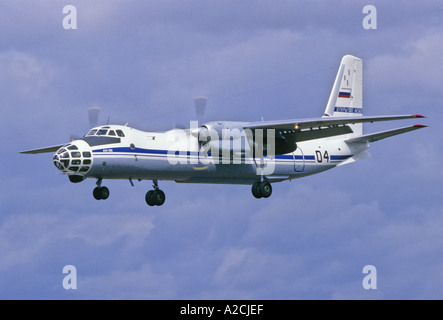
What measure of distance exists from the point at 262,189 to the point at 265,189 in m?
0.12

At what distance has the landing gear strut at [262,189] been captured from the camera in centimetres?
3300

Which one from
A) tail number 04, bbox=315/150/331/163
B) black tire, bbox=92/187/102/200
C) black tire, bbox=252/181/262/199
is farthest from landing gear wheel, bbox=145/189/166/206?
tail number 04, bbox=315/150/331/163

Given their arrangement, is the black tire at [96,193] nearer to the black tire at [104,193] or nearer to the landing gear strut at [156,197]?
the black tire at [104,193]

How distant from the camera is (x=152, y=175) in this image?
30578mm

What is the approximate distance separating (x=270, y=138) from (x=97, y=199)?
6959 millimetres

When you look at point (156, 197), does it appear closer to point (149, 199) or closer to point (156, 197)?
point (156, 197)

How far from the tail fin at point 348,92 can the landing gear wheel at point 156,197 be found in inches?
343

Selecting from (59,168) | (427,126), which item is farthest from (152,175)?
(427,126)

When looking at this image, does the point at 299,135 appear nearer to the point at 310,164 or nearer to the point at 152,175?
the point at 310,164

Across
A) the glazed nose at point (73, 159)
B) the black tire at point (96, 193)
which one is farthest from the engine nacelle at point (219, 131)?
the glazed nose at point (73, 159)

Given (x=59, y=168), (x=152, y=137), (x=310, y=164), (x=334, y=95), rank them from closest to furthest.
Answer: (x=59, y=168) < (x=152, y=137) < (x=310, y=164) < (x=334, y=95)

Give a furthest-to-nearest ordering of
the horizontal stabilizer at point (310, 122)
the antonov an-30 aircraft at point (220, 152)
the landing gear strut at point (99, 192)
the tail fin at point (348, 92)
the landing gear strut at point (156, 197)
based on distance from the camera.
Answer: the tail fin at point (348, 92) < the landing gear strut at point (156, 197) < the horizontal stabilizer at point (310, 122) < the landing gear strut at point (99, 192) < the antonov an-30 aircraft at point (220, 152)

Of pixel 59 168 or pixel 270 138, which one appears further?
pixel 270 138

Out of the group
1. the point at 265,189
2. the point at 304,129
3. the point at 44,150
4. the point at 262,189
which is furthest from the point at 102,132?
the point at 304,129
